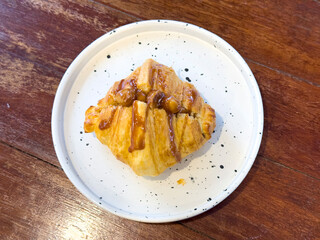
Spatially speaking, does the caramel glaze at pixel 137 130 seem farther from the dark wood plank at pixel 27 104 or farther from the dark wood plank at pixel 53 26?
the dark wood plank at pixel 53 26

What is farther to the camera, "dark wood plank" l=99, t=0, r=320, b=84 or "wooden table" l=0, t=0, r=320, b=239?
"dark wood plank" l=99, t=0, r=320, b=84

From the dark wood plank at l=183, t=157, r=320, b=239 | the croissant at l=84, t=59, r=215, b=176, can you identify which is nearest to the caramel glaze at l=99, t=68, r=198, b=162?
the croissant at l=84, t=59, r=215, b=176

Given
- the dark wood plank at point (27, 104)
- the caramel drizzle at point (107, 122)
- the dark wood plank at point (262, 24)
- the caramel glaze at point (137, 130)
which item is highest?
the dark wood plank at point (262, 24)

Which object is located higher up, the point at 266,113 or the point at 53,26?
the point at 266,113

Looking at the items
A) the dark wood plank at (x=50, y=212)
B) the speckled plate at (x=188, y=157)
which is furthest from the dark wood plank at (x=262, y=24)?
the dark wood plank at (x=50, y=212)

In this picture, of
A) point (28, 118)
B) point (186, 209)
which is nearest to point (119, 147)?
point (186, 209)

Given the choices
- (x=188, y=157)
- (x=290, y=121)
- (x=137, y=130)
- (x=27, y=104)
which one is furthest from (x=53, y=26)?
(x=290, y=121)

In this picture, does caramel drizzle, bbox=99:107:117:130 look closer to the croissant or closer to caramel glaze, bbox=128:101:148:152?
the croissant

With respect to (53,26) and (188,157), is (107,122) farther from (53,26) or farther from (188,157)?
(53,26)
